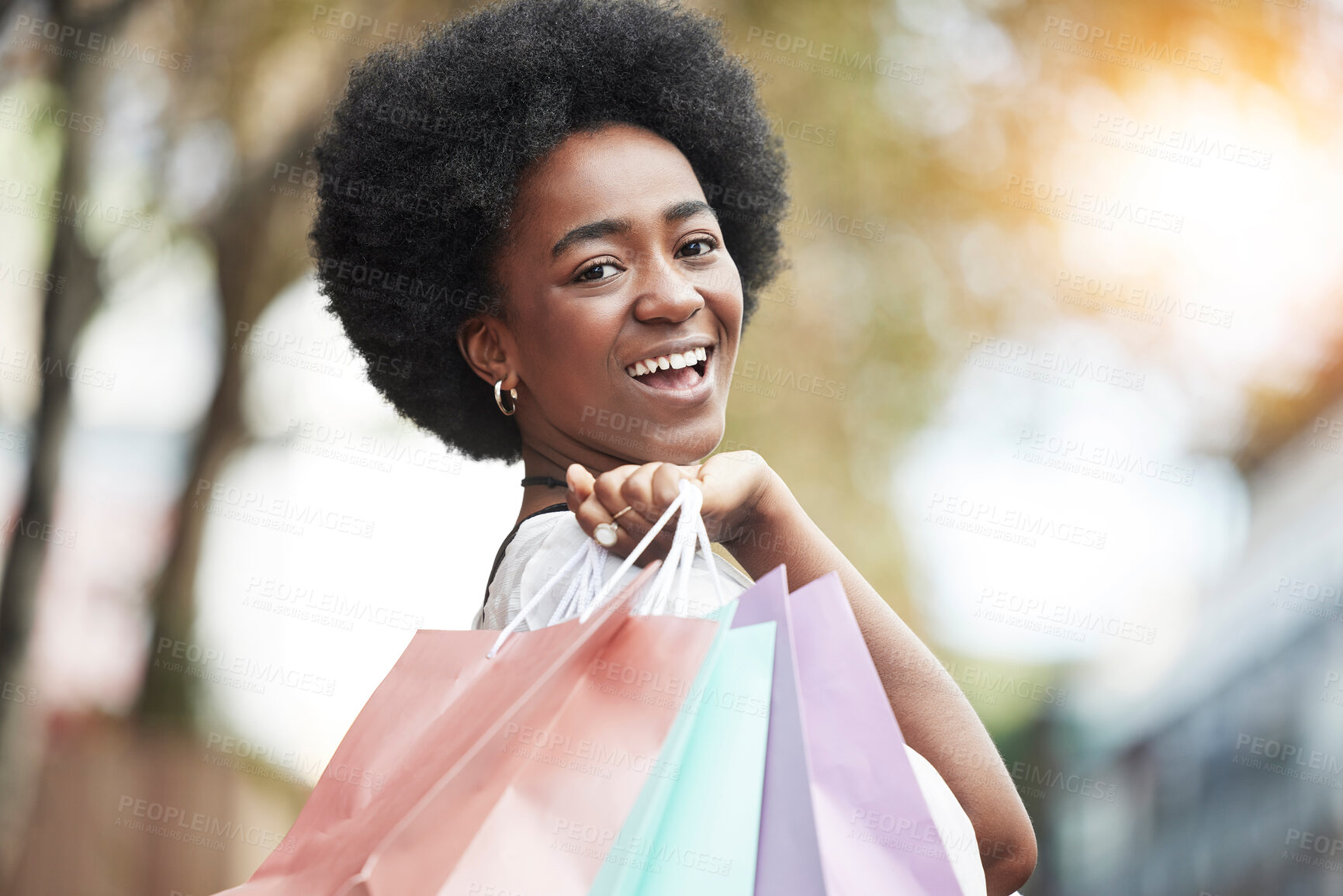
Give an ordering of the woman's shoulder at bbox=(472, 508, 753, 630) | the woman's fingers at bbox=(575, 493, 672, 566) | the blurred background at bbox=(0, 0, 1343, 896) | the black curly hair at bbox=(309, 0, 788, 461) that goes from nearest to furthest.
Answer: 1. the woman's fingers at bbox=(575, 493, 672, 566)
2. the woman's shoulder at bbox=(472, 508, 753, 630)
3. the black curly hair at bbox=(309, 0, 788, 461)
4. the blurred background at bbox=(0, 0, 1343, 896)

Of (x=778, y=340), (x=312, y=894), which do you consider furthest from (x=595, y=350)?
(x=778, y=340)

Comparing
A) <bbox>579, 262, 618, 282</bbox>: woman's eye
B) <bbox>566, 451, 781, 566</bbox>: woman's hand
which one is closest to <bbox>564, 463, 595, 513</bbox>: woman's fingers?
<bbox>566, 451, 781, 566</bbox>: woman's hand

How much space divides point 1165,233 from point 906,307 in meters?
1.35

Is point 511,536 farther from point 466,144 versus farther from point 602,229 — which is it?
point 466,144

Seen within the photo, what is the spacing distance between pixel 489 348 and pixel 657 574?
0.64 m

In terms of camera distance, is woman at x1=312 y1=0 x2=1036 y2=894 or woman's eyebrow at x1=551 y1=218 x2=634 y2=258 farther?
woman's eyebrow at x1=551 y1=218 x2=634 y2=258

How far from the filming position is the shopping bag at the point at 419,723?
100cm

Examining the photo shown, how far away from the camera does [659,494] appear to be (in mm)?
1124

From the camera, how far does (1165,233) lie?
560 centimetres

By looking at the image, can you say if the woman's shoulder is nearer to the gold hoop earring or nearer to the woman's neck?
the woman's neck

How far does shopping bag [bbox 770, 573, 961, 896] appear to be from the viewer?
0.91m

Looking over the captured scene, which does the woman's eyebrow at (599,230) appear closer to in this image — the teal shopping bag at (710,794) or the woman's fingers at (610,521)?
the woman's fingers at (610,521)

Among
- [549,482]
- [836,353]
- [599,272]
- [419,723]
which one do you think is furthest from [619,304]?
[836,353]

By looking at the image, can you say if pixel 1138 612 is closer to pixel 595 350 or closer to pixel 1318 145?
pixel 1318 145
